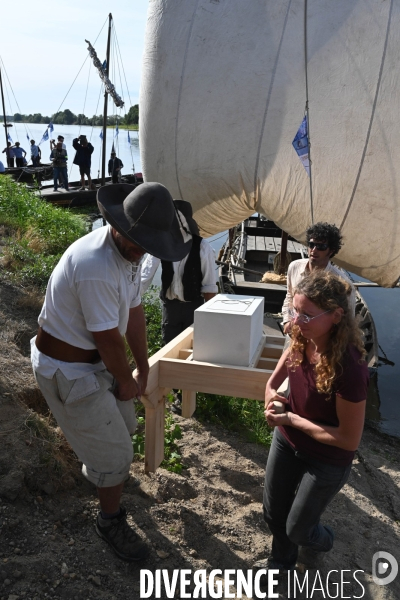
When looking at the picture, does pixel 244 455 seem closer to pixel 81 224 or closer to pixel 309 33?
pixel 309 33

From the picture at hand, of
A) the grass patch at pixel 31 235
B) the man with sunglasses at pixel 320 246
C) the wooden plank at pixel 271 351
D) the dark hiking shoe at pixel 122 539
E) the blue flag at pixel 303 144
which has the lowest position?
the dark hiking shoe at pixel 122 539

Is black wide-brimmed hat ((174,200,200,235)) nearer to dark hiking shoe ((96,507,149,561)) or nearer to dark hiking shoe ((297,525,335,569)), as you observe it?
dark hiking shoe ((96,507,149,561))

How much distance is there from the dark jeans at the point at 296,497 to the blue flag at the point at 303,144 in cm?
446

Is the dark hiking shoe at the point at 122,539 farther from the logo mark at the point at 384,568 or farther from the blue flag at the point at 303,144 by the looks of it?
the blue flag at the point at 303,144

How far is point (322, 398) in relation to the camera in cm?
254

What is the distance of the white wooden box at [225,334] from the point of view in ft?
10.7

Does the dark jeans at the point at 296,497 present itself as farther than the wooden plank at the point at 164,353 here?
No

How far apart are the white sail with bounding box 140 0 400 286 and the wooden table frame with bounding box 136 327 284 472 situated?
143 inches

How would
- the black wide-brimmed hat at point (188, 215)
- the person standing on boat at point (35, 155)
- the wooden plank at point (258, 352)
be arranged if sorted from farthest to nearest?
1. the person standing on boat at point (35, 155)
2. the black wide-brimmed hat at point (188, 215)
3. the wooden plank at point (258, 352)

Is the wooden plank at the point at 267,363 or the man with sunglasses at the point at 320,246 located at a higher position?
the man with sunglasses at the point at 320,246

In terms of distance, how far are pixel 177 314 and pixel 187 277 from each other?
381 mm

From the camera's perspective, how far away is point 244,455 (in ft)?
15.1

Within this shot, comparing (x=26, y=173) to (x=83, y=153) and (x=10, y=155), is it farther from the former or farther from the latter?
(x=83, y=153)

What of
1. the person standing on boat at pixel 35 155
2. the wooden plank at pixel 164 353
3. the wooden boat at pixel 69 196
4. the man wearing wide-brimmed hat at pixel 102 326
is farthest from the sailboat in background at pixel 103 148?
the man wearing wide-brimmed hat at pixel 102 326
